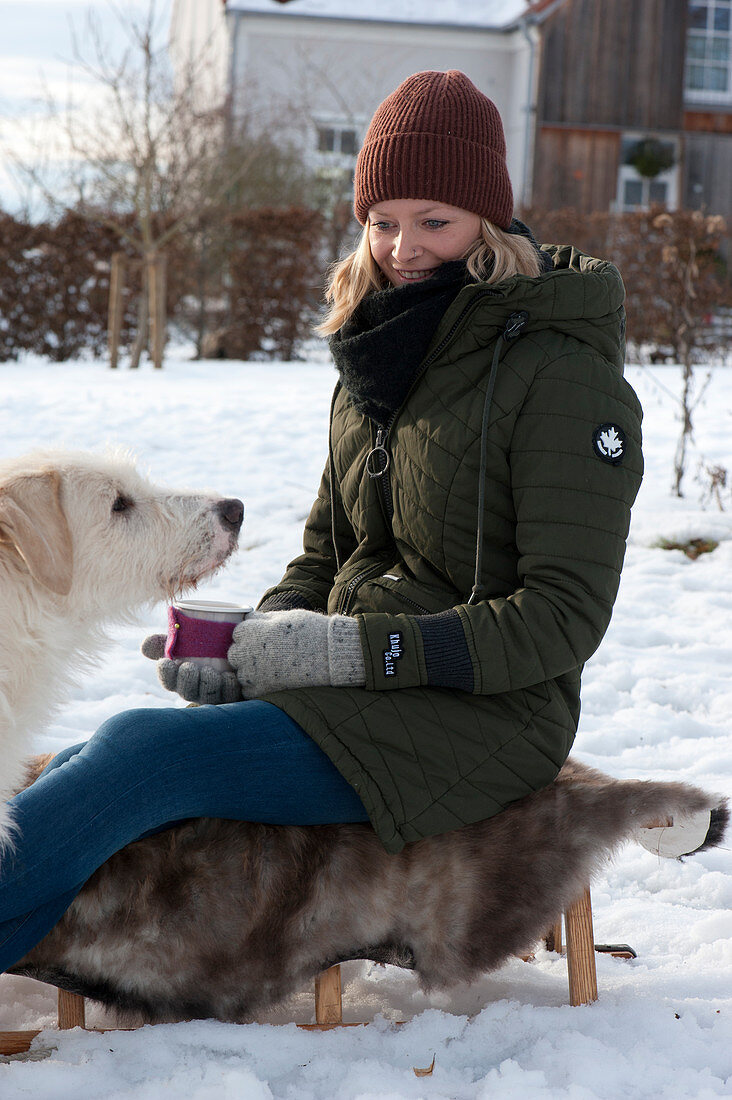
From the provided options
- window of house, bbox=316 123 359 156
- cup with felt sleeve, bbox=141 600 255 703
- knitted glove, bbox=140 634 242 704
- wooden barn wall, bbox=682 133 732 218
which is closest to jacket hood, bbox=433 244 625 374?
cup with felt sleeve, bbox=141 600 255 703

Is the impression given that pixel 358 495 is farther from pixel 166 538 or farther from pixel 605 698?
pixel 605 698

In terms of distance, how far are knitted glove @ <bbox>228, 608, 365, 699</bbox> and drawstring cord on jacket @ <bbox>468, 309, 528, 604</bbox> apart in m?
0.30

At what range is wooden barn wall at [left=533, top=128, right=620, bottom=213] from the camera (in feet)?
71.8

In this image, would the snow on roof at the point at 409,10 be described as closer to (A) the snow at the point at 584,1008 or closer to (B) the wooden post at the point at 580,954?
(A) the snow at the point at 584,1008

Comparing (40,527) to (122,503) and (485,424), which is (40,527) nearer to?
(122,503)

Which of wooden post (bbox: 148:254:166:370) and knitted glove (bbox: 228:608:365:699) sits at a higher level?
wooden post (bbox: 148:254:166:370)

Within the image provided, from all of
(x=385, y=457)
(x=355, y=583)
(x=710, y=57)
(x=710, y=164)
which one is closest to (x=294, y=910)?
(x=355, y=583)

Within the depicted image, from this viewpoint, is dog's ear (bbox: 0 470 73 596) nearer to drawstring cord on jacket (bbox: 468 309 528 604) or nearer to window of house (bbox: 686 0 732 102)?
drawstring cord on jacket (bbox: 468 309 528 604)

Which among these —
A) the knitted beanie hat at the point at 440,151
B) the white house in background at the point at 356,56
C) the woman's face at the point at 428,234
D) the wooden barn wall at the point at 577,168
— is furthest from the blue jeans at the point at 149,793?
the wooden barn wall at the point at 577,168

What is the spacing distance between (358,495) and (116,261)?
36.8 feet

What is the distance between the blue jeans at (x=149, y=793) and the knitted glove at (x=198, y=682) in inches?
2.3

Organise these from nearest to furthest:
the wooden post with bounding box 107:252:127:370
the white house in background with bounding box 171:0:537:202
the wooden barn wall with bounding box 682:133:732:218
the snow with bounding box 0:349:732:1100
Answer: the snow with bounding box 0:349:732:1100
the wooden post with bounding box 107:252:127:370
the white house in background with bounding box 171:0:537:202
the wooden barn wall with bounding box 682:133:732:218

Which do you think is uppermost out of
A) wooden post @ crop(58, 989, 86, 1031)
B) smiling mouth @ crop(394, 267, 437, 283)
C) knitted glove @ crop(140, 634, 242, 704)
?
smiling mouth @ crop(394, 267, 437, 283)

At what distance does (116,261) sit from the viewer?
12781 millimetres
